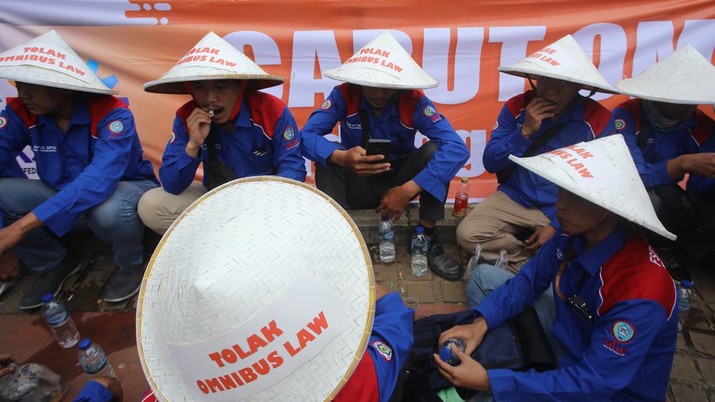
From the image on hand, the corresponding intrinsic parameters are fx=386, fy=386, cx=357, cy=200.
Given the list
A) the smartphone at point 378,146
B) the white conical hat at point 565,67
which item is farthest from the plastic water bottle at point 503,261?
the white conical hat at point 565,67

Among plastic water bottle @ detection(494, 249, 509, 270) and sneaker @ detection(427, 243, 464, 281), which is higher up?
plastic water bottle @ detection(494, 249, 509, 270)

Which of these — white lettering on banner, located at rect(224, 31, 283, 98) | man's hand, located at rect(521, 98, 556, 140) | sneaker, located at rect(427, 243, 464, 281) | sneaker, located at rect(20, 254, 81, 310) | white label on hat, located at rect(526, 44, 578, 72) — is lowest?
sneaker, located at rect(20, 254, 81, 310)

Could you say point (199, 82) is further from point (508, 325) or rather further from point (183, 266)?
point (508, 325)

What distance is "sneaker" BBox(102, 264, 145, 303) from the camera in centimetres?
283

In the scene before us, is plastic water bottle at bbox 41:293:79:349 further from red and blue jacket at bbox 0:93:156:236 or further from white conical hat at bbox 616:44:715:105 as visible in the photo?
white conical hat at bbox 616:44:715:105

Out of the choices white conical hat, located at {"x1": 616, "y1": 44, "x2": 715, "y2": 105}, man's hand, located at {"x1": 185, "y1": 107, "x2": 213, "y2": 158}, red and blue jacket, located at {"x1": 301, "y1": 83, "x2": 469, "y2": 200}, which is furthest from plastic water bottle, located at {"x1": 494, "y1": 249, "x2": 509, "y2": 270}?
man's hand, located at {"x1": 185, "y1": 107, "x2": 213, "y2": 158}

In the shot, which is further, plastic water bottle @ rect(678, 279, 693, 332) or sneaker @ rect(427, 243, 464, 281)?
sneaker @ rect(427, 243, 464, 281)

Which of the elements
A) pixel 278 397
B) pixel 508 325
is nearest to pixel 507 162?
pixel 508 325

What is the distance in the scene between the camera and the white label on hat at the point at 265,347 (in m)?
0.97

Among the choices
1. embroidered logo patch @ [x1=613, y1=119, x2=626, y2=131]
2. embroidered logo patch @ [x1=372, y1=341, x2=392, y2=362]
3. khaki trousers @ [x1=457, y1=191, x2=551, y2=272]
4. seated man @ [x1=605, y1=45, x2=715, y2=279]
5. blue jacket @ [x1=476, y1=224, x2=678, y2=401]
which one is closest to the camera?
embroidered logo patch @ [x1=372, y1=341, x2=392, y2=362]

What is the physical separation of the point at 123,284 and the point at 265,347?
2.45m

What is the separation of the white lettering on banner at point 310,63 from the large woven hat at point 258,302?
2.94m

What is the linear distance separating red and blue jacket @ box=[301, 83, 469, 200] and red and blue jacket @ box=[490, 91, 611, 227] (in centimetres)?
29

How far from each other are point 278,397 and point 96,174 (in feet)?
7.67
